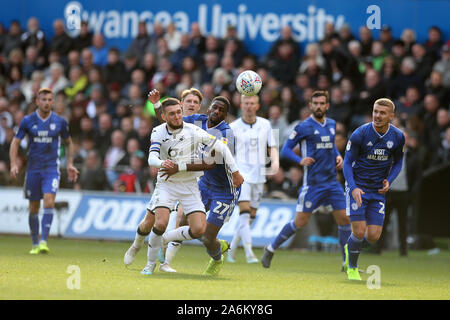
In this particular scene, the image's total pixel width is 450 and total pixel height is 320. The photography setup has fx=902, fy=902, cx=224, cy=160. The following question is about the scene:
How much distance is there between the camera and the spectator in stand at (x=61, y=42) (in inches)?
961

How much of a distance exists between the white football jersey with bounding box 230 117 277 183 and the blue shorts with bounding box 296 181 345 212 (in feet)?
5.56

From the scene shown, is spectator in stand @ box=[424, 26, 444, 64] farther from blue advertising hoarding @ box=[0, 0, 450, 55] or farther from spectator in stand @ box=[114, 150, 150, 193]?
spectator in stand @ box=[114, 150, 150, 193]

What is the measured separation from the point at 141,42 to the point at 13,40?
414 cm

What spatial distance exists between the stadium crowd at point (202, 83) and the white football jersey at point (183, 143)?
5246 millimetres

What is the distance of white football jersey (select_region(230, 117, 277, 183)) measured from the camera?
14766 mm

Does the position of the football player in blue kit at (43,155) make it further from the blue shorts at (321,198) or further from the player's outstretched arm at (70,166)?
the blue shorts at (321,198)

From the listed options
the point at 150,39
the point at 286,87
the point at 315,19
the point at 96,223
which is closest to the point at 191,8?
the point at 150,39

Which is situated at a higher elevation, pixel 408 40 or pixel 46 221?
pixel 408 40

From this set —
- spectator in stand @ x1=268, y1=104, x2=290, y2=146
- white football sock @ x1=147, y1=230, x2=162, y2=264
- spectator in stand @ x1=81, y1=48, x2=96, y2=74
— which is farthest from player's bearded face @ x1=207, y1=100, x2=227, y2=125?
spectator in stand @ x1=81, y1=48, x2=96, y2=74

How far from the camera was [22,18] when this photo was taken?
1030 inches

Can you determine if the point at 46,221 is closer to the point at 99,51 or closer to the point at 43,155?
the point at 43,155

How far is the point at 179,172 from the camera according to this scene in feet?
34.9

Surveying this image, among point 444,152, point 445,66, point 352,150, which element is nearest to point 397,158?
point 352,150

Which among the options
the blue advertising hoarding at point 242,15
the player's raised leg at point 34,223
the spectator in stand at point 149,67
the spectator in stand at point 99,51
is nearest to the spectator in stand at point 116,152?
the spectator in stand at point 149,67
